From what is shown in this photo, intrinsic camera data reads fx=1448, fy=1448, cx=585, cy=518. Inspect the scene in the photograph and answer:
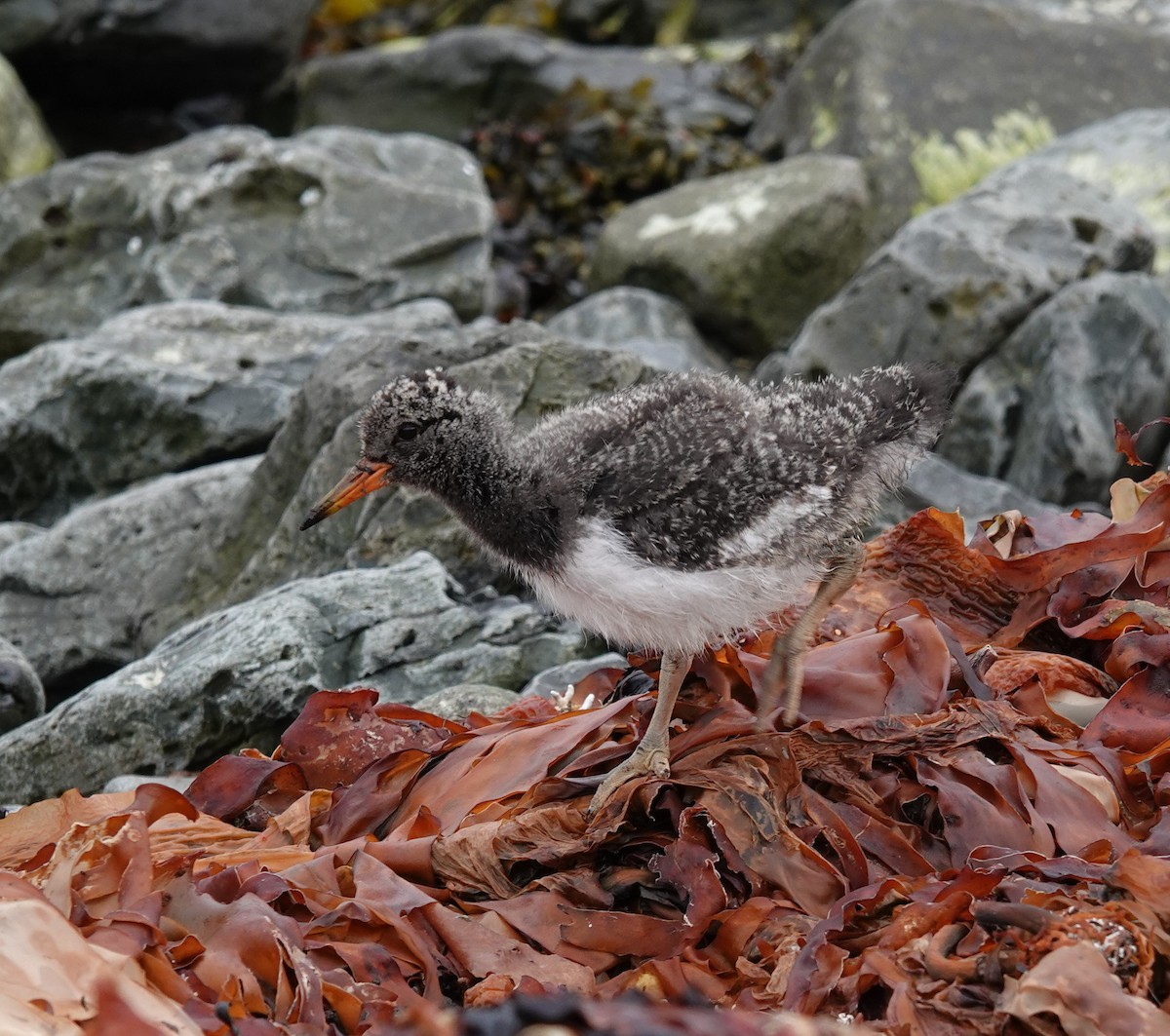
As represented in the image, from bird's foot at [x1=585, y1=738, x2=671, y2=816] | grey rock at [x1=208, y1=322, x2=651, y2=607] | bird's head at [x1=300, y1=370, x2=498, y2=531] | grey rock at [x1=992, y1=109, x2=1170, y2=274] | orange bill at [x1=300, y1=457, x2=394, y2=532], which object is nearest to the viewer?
bird's foot at [x1=585, y1=738, x2=671, y2=816]

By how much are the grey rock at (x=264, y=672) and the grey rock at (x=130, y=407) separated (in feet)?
10.2

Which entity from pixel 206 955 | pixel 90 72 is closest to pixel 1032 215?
pixel 206 955

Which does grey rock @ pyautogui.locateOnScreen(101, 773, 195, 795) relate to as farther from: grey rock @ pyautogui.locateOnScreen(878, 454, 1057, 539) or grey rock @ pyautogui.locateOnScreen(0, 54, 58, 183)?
grey rock @ pyautogui.locateOnScreen(0, 54, 58, 183)

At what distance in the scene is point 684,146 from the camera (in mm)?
13922

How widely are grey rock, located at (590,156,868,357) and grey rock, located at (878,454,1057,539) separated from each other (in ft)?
13.9

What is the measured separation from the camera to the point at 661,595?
→ 3.54 meters

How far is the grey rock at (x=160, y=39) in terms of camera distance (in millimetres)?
14055

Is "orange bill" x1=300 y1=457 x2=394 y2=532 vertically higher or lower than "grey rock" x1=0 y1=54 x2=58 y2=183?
higher

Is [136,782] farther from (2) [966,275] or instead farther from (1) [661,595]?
(2) [966,275]

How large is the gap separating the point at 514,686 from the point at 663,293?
6.68 meters

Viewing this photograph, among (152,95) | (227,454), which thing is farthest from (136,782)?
(152,95)

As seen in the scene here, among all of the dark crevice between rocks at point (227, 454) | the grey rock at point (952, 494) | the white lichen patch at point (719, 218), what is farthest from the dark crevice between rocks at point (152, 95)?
the grey rock at point (952, 494)

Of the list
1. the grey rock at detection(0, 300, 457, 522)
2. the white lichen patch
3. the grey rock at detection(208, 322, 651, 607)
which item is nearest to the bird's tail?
the grey rock at detection(208, 322, 651, 607)

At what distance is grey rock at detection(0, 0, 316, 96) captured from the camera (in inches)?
553
